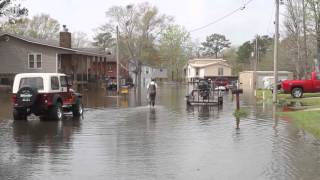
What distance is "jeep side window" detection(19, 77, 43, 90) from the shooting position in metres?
21.6

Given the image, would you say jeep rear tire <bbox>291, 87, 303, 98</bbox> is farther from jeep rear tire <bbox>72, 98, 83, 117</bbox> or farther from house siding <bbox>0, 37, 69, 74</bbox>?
house siding <bbox>0, 37, 69, 74</bbox>

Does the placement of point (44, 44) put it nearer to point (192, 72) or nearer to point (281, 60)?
point (281, 60)

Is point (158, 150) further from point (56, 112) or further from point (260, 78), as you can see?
point (260, 78)

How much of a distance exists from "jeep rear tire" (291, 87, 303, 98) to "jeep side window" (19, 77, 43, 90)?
20.5 m

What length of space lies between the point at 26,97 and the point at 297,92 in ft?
70.9

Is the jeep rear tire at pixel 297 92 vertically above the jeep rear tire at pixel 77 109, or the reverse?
the jeep rear tire at pixel 297 92

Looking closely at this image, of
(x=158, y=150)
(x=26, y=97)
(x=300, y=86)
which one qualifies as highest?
(x=300, y=86)

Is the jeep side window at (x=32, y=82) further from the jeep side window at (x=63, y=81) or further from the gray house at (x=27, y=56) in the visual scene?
the gray house at (x=27, y=56)

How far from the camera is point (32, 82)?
21734mm

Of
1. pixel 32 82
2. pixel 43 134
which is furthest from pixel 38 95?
pixel 43 134

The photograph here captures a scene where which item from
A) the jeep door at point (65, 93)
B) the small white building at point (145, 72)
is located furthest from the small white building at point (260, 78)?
the jeep door at point (65, 93)

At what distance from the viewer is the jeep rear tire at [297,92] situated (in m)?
37.3

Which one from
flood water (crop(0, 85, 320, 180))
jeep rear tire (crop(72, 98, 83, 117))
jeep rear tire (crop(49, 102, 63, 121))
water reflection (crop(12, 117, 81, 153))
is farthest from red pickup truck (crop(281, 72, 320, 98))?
jeep rear tire (crop(49, 102, 63, 121))

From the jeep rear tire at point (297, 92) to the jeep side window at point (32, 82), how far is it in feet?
67.4
